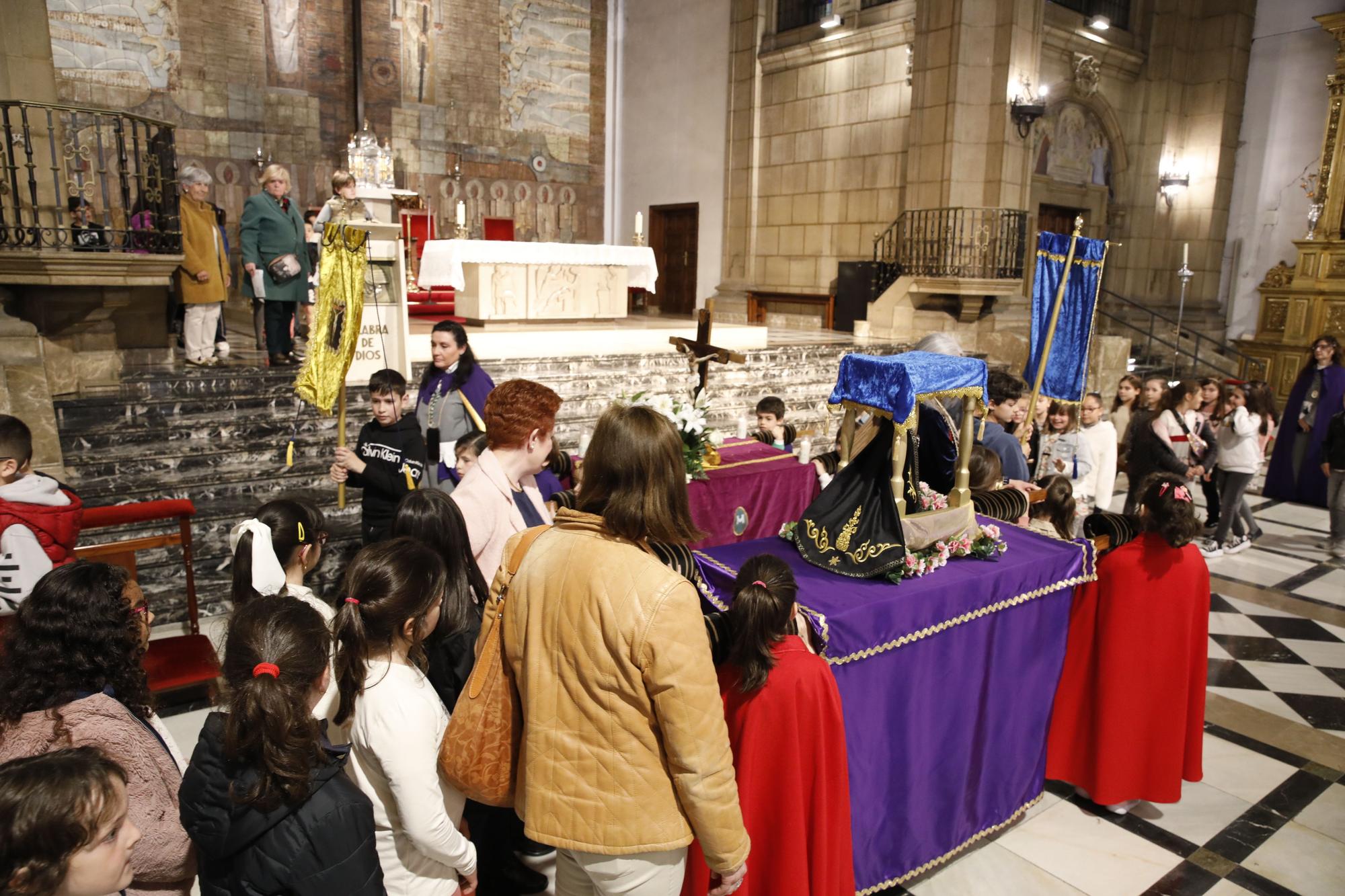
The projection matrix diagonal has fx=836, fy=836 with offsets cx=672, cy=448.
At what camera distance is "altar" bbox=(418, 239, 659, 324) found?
9477 millimetres

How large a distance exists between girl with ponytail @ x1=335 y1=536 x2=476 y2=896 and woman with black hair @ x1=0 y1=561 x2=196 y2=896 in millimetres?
382

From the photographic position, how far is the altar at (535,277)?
9.48 metres

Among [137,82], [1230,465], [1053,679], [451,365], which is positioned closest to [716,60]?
[137,82]

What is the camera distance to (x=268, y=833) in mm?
1549

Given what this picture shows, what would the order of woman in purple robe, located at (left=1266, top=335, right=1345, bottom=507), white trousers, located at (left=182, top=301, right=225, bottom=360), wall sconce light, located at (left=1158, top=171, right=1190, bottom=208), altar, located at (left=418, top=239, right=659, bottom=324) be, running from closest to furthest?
white trousers, located at (left=182, top=301, right=225, bottom=360) < woman in purple robe, located at (left=1266, top=335, right=1345, bottom=507) < altar, located at (left=418, top=239, right=659, bottom=324) < wall sconce light, located at (left=1158, top=171, right=1190, bottom=208)

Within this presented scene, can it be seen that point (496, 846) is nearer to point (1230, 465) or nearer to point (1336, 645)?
point (1336, 645)

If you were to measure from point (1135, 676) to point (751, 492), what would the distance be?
2034 millimetres

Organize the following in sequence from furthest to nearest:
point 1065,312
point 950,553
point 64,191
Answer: point 64,191 → point 1065,312 → point 950,553

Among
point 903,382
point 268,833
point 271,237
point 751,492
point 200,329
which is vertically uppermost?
point 271,237

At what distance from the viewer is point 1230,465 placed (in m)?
6.94

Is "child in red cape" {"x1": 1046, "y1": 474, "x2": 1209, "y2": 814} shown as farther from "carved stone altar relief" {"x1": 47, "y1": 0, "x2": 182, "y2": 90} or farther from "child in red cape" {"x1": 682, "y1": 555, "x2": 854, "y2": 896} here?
"carved stone altar relief" {"x1": 47, "y1": 0, "x2": 182, "y2": 90}

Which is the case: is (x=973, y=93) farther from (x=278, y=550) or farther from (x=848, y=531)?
(x=278, y=550)

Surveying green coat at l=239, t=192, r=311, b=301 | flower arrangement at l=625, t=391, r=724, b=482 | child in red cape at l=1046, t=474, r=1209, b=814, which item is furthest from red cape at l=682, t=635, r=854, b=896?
green coat at l=239, t=192, r=311, b=301

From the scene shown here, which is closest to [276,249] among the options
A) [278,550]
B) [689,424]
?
[689,424]
